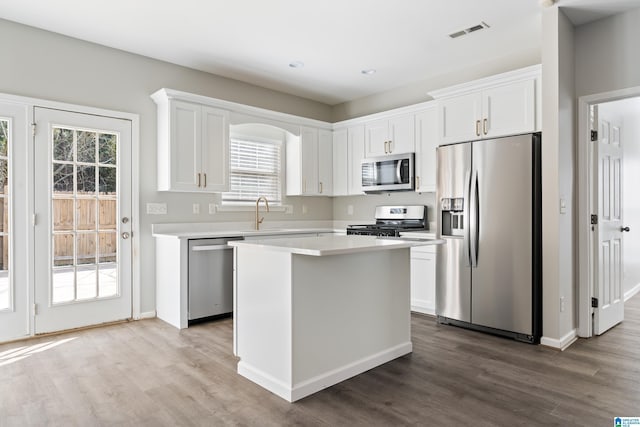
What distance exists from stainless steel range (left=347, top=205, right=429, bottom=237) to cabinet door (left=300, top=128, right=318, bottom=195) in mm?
869

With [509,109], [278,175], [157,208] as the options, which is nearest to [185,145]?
[157,208]

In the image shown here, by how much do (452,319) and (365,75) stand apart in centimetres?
296

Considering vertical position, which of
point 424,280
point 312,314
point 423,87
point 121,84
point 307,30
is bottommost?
point 424,280

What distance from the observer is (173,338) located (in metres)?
3.53

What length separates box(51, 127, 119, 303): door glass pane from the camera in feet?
12.2

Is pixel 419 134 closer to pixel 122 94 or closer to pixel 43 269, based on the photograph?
pixel 122 94

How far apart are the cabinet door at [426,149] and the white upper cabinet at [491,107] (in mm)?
383

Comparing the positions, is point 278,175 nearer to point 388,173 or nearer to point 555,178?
point 388,173

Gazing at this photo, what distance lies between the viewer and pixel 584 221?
3.52 metres

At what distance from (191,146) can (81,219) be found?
1263 mm

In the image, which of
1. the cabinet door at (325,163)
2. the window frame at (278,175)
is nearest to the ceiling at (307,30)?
the window frame at (278,175)

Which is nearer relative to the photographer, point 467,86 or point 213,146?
point 467,86

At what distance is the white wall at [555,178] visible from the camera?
128 inches

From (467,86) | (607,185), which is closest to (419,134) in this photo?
(467,86)
